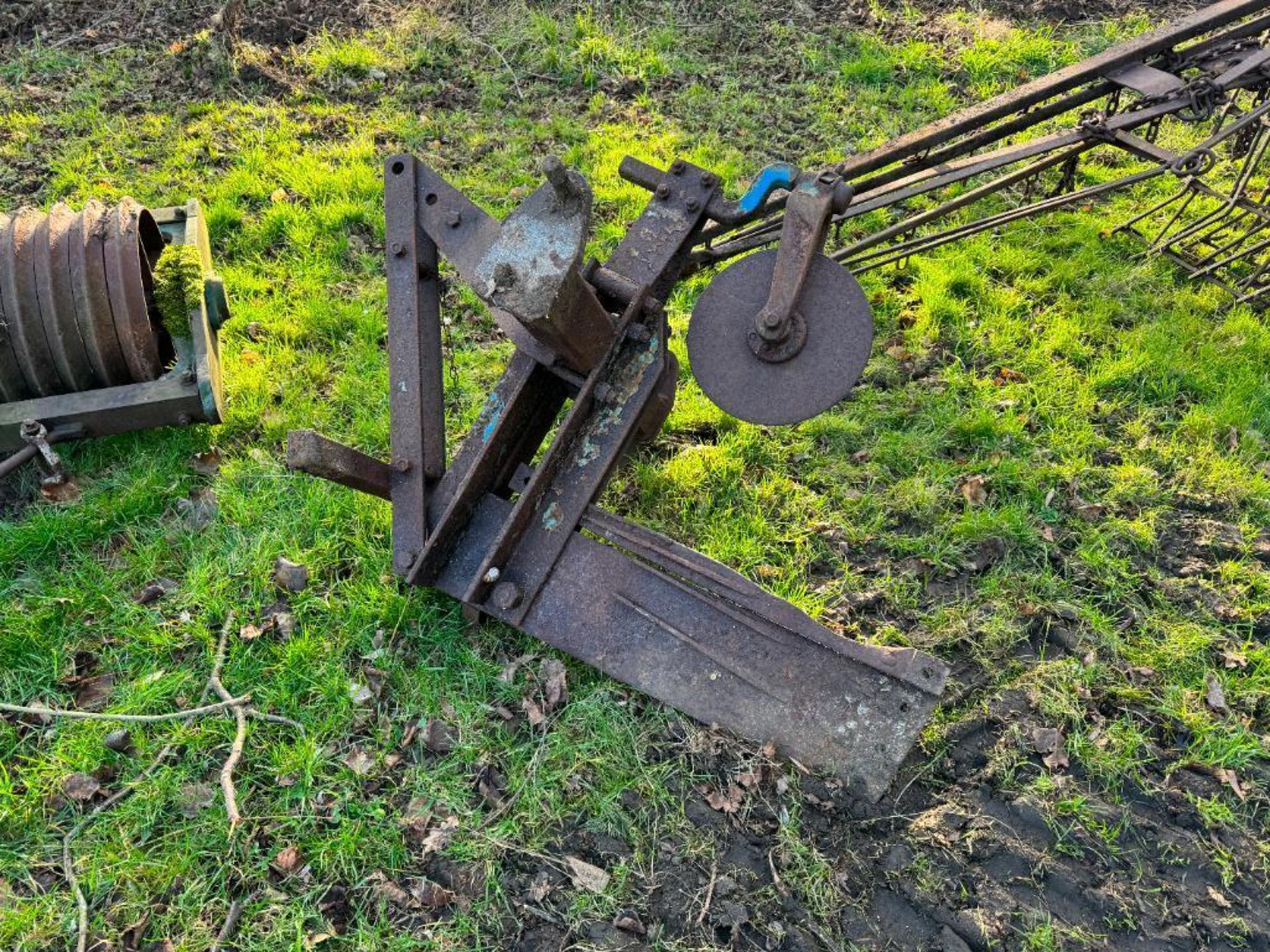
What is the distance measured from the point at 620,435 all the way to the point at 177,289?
221 centimetres

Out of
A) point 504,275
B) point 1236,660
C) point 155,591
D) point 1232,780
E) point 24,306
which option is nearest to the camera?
point 504,275

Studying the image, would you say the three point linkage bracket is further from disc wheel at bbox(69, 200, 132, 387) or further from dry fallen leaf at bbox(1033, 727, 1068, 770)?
disc wheel at bbox(69, 200, 132, 387)

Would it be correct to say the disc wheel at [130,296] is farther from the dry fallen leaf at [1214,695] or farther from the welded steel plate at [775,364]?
the dry fallen leaf at [1214,695]

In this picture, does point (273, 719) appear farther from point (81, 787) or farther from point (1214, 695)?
point (1214, 695)

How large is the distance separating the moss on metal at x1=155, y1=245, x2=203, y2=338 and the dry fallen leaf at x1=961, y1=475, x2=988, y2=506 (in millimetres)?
3343

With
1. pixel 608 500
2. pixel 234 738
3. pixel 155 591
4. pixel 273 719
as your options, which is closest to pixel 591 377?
pixel 608 500

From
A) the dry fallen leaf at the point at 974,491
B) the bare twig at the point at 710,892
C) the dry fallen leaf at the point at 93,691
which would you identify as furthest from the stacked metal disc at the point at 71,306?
the dry fallen leaf at the point at 974,491

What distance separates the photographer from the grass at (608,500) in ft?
8.66

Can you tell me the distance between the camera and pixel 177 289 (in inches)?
147

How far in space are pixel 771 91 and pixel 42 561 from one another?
17.0 feet

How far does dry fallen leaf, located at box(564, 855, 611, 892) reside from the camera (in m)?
2.48

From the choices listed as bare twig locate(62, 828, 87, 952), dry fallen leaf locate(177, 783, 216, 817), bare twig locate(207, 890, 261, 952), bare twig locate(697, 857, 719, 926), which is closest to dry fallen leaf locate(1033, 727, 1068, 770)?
bare twig locate(697, 857, 719, 926)

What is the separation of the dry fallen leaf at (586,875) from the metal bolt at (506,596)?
0.77 metres

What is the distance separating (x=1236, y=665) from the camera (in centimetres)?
302
